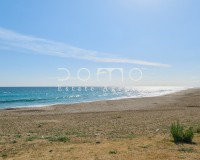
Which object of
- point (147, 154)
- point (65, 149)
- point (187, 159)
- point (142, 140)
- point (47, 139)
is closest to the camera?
point (187, 159)

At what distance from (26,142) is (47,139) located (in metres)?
1.06

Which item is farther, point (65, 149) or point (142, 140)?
point (142, 140)

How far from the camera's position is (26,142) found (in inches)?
540

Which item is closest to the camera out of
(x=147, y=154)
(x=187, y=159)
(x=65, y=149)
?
(x=187, y=159)

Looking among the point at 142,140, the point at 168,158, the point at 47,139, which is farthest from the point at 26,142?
the point at 168,158

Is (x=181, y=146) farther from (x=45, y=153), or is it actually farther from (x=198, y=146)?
(x=45, y=153)

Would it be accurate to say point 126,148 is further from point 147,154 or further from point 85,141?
point 85,141

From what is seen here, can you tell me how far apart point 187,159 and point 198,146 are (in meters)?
2.44

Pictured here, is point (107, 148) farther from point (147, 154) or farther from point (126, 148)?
point (147, 154)

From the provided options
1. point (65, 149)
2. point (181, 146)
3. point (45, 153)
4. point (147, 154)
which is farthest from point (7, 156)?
point (181, 146)

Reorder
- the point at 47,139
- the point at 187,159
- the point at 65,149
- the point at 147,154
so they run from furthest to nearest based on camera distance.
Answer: the point at 47,139 → the point at 65,149 → the point at 147,154 → the point at 187,159

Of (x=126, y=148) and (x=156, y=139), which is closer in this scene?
(x=126, y=148)

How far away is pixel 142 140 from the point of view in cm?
1351

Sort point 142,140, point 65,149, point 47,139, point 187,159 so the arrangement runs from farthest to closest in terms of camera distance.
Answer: point 47,139 → point 142,140 → point 65,149 → point 187,159
